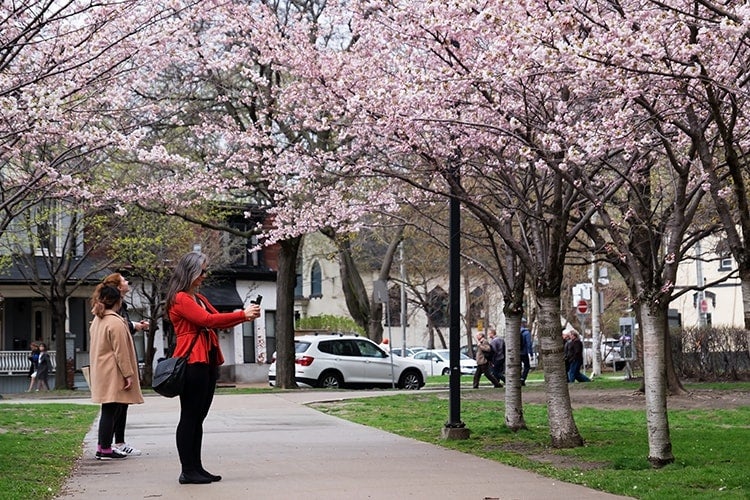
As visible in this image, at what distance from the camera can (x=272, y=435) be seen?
14281mm

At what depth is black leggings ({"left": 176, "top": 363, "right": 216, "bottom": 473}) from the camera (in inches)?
356

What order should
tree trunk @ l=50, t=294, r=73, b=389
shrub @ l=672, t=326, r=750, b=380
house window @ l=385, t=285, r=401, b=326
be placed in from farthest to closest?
house window @ l=385, t=285, r=401, b=326
tree trunk @ l=50, t=294, r=73, b=389
shrub @ l=672, t=326, r=750, b=380

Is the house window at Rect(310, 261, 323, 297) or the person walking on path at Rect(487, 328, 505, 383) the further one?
the house window at Rect(310, 261, 323, 297)

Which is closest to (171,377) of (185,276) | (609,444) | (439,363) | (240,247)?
(185,276)

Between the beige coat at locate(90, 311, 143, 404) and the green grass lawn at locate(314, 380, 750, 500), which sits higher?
the beige coat at locate(90, 311, 143, 404)

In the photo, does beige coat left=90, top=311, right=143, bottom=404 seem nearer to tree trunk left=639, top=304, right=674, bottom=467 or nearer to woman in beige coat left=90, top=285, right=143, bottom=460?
woman in beige coat left=90, top=285, right=143, bottom=460

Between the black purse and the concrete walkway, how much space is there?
2.49 feet

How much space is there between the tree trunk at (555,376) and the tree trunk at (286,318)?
57.9 ft

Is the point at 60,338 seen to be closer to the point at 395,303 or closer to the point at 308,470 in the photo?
the point at 308,470

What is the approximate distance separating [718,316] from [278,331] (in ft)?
105

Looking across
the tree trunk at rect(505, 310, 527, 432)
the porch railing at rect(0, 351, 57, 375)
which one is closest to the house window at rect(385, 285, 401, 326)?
the porch railing at rect(0, 351, 57, 375)

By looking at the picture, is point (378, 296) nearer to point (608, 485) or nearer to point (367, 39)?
point (367, 39)

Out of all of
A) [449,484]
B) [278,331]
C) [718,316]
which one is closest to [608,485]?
[449,484]

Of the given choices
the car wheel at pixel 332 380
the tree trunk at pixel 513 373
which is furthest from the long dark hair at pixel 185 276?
the car wheel at pixel 332 380
